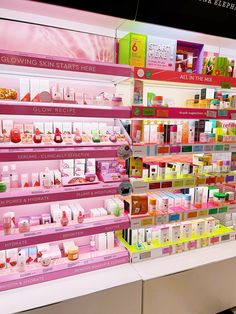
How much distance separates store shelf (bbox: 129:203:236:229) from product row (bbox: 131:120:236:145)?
668 millimetres

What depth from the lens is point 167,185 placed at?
230 cm

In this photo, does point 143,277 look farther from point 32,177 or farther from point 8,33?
point 8,33

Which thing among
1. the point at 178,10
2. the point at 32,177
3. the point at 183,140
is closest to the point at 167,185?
the point at 183,140

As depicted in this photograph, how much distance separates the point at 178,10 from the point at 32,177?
1.78 meters

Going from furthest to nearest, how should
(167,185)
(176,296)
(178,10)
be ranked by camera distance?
(167,185) → (176,296) → (178,10)

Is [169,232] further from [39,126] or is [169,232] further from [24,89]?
[24,89]

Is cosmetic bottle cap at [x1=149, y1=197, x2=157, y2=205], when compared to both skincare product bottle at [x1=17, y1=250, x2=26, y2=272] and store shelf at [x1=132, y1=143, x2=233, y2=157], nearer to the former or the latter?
store shelf at [x1=132, y1=143, x2=233, y2=157]

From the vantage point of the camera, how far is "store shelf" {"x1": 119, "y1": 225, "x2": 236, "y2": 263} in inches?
89.3

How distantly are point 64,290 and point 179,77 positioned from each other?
2.00m

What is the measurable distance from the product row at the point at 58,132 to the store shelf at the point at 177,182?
17.0 inches

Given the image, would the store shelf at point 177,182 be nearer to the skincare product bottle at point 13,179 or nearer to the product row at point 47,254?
the product row at point 47,254

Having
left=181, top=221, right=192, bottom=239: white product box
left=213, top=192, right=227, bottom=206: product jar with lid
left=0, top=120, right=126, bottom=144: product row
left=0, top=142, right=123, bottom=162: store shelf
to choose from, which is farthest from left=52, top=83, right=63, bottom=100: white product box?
left=213, top=192, right=227, bottom=206: product jar with lid

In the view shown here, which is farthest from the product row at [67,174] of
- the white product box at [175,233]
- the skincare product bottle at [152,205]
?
the white product box at [175,233]

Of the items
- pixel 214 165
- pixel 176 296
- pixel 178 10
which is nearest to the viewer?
pixel 178 10
